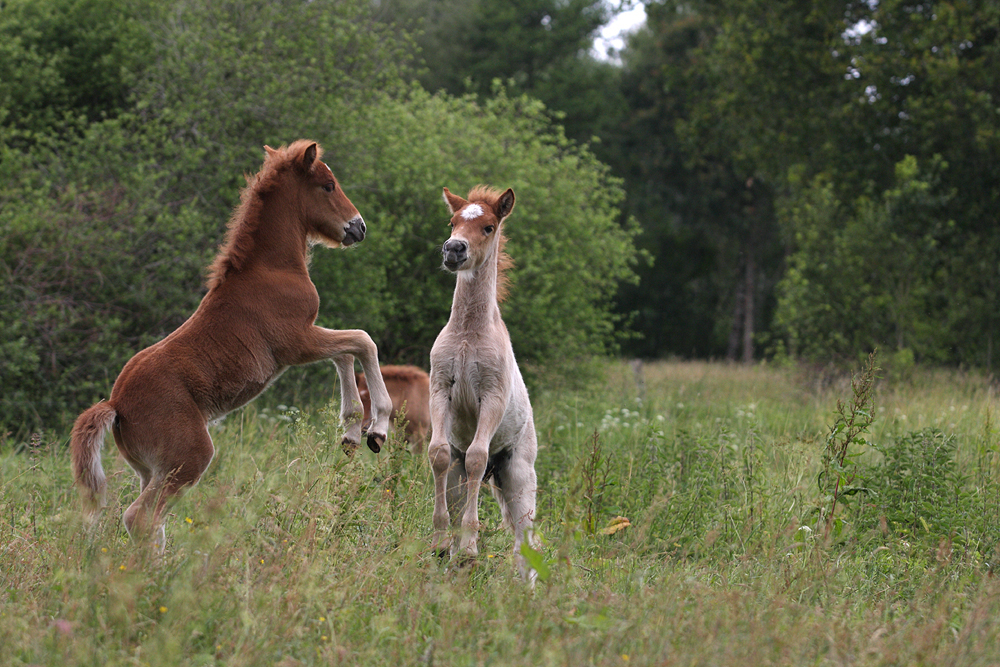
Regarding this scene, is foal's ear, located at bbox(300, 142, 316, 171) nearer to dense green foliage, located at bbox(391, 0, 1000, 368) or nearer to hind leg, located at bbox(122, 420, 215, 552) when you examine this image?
hind leg, located at bbox(122, 420, 215, 552)

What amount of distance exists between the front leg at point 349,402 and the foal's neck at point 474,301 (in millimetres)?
631

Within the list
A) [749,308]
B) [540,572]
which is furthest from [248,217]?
[749,308]

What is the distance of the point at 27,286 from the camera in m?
9.73

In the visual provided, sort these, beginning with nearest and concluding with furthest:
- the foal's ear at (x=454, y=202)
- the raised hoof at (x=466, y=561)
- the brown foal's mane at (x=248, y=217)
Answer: the raised hoof at (x=466, y=561) → the brown foal's mane at (x=248, y=217) → the foal's ear at (x=454, y=202)

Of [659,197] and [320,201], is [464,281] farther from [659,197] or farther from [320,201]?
[659,197]

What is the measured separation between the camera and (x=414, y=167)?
12.4m

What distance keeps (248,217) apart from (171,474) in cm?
148

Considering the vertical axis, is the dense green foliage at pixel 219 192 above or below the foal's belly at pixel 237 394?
above

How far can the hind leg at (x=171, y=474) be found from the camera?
13.6 feet

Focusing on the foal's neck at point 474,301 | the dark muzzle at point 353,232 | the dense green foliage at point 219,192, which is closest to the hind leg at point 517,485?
the foal's neck at point 474,301

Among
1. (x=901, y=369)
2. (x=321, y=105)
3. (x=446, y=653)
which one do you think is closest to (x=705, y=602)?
(x=446, y=653)

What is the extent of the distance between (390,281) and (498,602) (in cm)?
985

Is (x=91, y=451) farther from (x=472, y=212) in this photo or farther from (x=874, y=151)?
(x=874, y=151)

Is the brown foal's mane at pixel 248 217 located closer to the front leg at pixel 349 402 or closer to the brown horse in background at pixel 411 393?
the front leg at pixel 349 402
